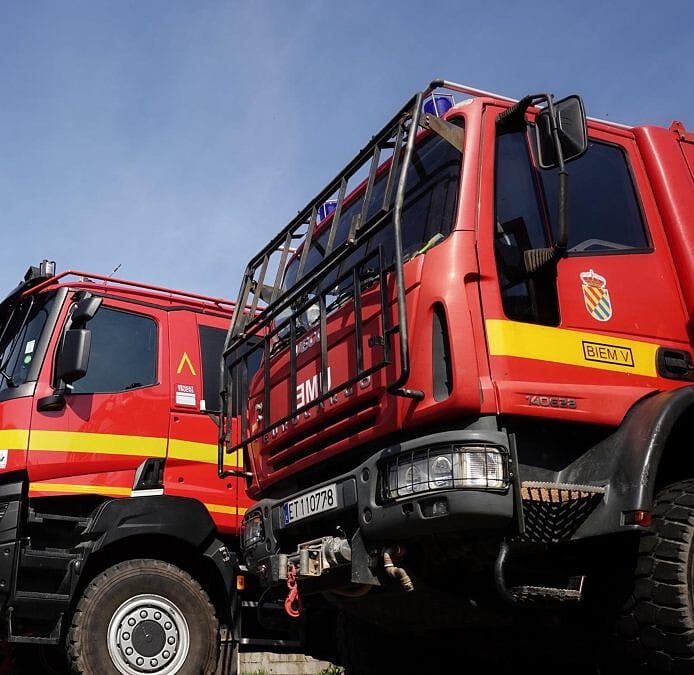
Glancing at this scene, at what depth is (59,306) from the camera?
20.8 feet

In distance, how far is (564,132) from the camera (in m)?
3.83

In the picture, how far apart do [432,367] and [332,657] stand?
2911mm

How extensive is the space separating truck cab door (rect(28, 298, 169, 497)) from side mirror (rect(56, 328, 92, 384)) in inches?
7.4

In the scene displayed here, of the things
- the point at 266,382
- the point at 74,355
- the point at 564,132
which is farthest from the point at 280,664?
the point at 564,132

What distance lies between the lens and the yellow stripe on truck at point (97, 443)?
19.4 feet

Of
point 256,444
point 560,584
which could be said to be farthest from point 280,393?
point 560,584

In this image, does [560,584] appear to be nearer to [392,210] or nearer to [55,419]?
[392,210]

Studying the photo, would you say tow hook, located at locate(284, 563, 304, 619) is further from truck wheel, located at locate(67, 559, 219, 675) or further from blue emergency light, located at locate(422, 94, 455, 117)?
blue emergency light, located at locate(422, 94, 455, 117)

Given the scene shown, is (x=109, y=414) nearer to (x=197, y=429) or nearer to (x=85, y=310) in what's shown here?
(x=197, y=429)

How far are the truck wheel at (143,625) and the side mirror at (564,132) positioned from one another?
12.6 feet

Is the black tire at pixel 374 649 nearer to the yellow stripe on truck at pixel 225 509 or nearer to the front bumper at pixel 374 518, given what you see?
the front bumper at pixel 374 518

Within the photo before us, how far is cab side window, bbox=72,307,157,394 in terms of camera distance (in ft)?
20.7

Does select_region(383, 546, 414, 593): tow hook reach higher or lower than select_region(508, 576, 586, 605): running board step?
higher

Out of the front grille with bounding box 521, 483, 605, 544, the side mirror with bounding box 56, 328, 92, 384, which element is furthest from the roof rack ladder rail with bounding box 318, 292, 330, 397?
the side mirror with bounding box 56, 328, 92, 384
